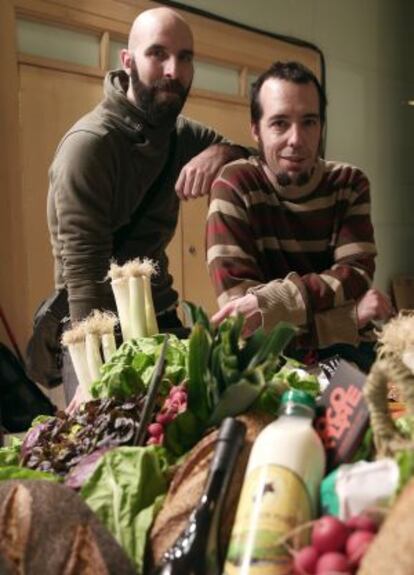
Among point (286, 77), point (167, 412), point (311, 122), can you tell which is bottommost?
point (167, 412)

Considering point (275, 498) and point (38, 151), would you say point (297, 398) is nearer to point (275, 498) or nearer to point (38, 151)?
point (275, 498)

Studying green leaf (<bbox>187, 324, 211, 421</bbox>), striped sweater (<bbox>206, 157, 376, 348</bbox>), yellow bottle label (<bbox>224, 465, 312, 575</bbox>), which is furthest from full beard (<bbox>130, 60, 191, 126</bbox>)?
yellow bottle label (<bbox>224, 465, 312, 575</bbox>)

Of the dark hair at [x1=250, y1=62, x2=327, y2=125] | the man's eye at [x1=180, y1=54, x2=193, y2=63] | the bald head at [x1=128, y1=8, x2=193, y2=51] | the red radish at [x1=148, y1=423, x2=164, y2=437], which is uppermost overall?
the bald head at [x1=128, y1=8, x2=193, y2=51]

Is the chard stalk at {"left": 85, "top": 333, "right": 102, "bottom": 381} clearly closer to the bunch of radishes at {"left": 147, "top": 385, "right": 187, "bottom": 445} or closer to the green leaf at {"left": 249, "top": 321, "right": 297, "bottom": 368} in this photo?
the bunch of radishes at {"left": 147, "top": 385, "right": 187, "bottom": 445}

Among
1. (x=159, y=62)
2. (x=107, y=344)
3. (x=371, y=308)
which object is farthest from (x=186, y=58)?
(x=107, y=344)

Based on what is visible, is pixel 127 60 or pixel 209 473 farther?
pixel 127 60

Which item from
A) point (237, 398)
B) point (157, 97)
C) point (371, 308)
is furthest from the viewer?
point (157, 97)

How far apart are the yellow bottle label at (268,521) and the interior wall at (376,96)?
3368 mm

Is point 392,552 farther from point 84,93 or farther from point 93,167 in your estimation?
point 84,93

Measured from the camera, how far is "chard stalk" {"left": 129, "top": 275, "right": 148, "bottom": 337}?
3.70ft

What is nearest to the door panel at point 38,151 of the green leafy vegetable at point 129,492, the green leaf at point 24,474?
the green leaf at point 24,474

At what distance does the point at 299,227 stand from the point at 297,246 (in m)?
0.05

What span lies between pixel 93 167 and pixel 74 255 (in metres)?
0.22

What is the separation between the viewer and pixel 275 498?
0.58m
